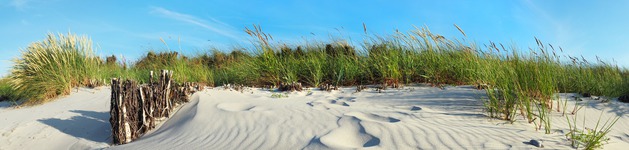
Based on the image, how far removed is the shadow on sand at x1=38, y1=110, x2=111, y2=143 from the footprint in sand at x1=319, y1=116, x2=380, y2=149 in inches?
115

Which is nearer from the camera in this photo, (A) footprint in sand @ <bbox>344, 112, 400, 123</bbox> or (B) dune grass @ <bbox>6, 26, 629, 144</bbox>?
(A) footprint in sand @ <bbox>344, 112, 400, 123</bbox>

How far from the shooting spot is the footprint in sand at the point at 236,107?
5.43 m

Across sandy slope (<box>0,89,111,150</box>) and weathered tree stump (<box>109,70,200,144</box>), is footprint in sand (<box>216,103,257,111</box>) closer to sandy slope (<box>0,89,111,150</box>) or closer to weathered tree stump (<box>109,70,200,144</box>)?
weathered tree stump (<box>109,70,200,144</box>)

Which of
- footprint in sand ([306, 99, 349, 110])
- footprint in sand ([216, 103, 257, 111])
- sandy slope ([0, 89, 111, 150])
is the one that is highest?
footprint in sand ([306, 99, 349, 110])

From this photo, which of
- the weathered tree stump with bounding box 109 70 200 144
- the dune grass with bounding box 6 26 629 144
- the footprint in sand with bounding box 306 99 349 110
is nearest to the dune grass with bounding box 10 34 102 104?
the dune grass with bounding box 6 26 629 144

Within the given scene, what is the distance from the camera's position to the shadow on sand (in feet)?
18.1

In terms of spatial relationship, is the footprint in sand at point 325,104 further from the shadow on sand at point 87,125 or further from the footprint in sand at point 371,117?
the shadow on sand at point 87,125

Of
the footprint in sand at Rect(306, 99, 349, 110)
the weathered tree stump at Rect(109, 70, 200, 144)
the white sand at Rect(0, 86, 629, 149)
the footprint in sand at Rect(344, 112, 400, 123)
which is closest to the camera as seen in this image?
the white sand at Rect(0, 86, 629, 149)

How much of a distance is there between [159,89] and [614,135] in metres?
5.20

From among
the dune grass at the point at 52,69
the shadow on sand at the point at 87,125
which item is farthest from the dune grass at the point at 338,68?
the shadow on sand at the point at 87,125

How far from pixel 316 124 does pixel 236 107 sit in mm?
1568

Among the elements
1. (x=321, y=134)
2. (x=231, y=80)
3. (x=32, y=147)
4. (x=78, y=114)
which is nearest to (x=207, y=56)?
(x=231, y=80)

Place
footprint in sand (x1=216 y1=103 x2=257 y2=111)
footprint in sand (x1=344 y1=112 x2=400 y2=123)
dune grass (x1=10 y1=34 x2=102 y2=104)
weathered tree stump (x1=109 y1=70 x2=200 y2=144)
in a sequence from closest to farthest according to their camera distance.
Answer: footprint in sand (x1=344 y1=112 x2=400 y2=123) → weathered tree stump (x1=109 y1=70 x2=200 y2=144) → footprint in sand (x1=216 y1=103 x2=257 y2=111) → dune grass (x1=10 y1=34 x2=102 y2=104)

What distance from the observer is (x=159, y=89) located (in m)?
5.55
